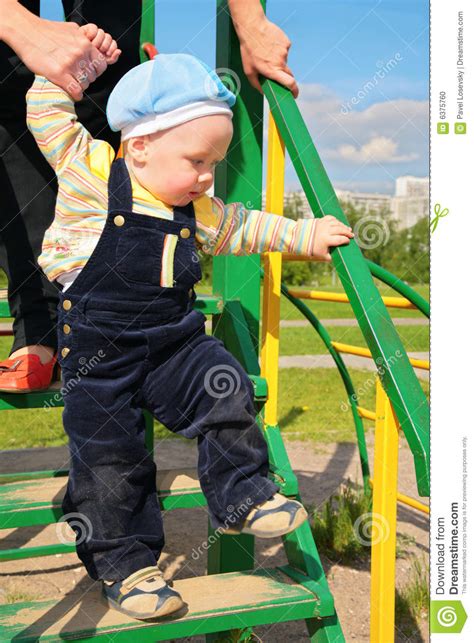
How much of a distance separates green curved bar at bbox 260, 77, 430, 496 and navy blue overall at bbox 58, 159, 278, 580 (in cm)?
34

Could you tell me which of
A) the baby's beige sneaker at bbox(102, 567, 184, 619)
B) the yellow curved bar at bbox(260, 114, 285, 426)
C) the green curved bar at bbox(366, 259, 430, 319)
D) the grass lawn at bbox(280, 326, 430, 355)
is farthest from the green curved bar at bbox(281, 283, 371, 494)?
the grass lawn at bbox(280, 326, 430, 355)

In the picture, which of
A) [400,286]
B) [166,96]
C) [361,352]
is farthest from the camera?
[361,352]

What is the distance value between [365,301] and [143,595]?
2.63 ft

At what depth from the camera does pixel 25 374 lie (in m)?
2.04

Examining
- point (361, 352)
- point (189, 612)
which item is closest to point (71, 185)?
point (189, 612)

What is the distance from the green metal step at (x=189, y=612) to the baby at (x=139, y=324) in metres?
0.08

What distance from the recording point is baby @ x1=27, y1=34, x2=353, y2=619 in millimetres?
1785

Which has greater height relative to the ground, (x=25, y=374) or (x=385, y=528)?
(x=25, y=374)

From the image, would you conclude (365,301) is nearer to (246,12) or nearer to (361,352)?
(246,12)

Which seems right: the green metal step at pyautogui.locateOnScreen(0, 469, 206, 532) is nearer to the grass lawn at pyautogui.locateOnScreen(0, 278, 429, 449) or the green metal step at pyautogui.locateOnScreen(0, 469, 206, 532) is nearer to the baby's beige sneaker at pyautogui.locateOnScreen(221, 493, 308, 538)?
the baby's beige sneaker at pyautogui.locateOnScreen(221, 493, 308, 538)

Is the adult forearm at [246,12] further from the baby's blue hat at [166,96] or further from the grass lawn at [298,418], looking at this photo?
the grass lawn at [298,418]

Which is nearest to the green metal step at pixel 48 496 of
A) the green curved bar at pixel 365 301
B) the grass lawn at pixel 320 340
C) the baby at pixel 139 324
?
the baby at pixel 139 324

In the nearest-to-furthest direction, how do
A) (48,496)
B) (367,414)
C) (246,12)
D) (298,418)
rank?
(48,496) < (246,12) < (367,414) < (298,418)
